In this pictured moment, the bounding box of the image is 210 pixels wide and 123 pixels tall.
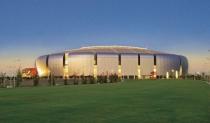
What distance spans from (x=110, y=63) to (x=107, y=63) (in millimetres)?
1216

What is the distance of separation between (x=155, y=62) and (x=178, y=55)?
15.9 metres

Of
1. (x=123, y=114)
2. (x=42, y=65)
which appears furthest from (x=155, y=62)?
(x=123, y=114)

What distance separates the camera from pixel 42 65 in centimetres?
17050

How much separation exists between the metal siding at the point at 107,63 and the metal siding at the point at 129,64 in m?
3.03

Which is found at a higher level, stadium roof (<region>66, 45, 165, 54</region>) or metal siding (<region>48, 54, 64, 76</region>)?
stadium roof (<region>66, 45, 165, 54</region>)

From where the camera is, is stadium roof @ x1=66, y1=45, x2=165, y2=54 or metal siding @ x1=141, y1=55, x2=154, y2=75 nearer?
metal siding @ x1=141, y1=55, x2=154, y2=75

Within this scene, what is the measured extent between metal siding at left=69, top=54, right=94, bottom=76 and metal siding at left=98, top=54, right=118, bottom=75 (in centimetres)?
291

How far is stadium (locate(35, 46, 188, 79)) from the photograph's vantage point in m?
159

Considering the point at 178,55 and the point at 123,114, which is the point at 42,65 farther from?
the point at 123,114

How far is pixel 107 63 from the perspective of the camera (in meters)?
159

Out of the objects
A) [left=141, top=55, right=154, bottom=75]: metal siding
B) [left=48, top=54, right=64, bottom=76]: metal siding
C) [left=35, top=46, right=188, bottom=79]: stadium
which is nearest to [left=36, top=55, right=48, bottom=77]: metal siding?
[left=35, top=46, right=188, bottom=79]: stadium

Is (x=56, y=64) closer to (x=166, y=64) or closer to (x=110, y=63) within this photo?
(x=110, y=63)

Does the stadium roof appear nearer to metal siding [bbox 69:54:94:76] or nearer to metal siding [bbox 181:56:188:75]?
metal siding [bbox 69:54:94:76]

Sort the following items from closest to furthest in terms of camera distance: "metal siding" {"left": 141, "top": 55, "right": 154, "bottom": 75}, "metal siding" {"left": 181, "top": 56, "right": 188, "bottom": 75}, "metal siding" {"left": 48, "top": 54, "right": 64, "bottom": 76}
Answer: "metal siding" {"left": 48, "top": 54, "right": 64, "bottom": 76} → "metal siding" {"left": 141, "top": 55, "right": 154, "bottom": 75} → "metal siding" {"left": 181, "top": 56, "right": 188, "bottom": 75}
